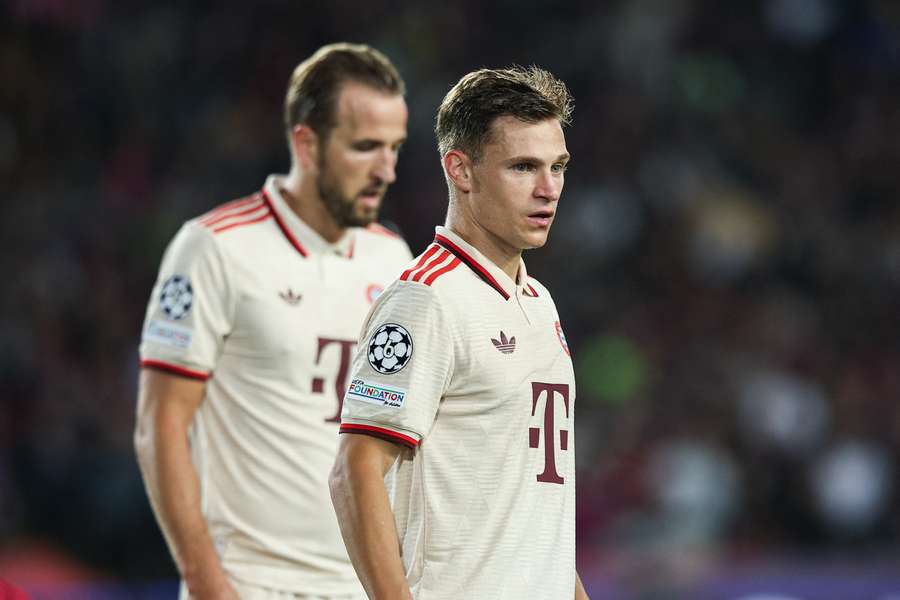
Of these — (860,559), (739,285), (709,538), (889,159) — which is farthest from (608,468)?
(889,159)

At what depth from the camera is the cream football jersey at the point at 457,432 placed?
109 inches

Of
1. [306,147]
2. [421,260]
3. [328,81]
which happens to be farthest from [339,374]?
[421,260]

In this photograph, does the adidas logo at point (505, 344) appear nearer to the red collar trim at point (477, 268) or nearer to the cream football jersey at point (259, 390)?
the red collar trim at point (477, 268)

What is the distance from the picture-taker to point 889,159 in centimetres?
1120

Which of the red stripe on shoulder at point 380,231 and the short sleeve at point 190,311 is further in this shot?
the red stripe on shoulder at point 380,231

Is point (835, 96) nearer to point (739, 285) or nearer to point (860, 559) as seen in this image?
point (739, 285)

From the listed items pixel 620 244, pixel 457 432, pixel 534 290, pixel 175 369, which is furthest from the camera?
pixel 620 244

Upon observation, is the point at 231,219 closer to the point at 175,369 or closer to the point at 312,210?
the point at 312,210

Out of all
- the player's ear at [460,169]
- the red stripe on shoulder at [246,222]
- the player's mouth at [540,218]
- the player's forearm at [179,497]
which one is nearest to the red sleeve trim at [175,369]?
the player's forearm at [179,497]

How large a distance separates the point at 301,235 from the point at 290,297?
0.79ft

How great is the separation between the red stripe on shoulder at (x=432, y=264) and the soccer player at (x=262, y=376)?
107 centimetres

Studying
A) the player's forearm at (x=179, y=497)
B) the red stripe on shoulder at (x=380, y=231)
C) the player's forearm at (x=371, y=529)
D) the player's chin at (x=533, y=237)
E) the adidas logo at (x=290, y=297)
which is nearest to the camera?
the player's forearm at (x=371, y=529)

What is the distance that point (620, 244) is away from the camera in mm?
10781

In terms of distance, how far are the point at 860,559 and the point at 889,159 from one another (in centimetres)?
403
